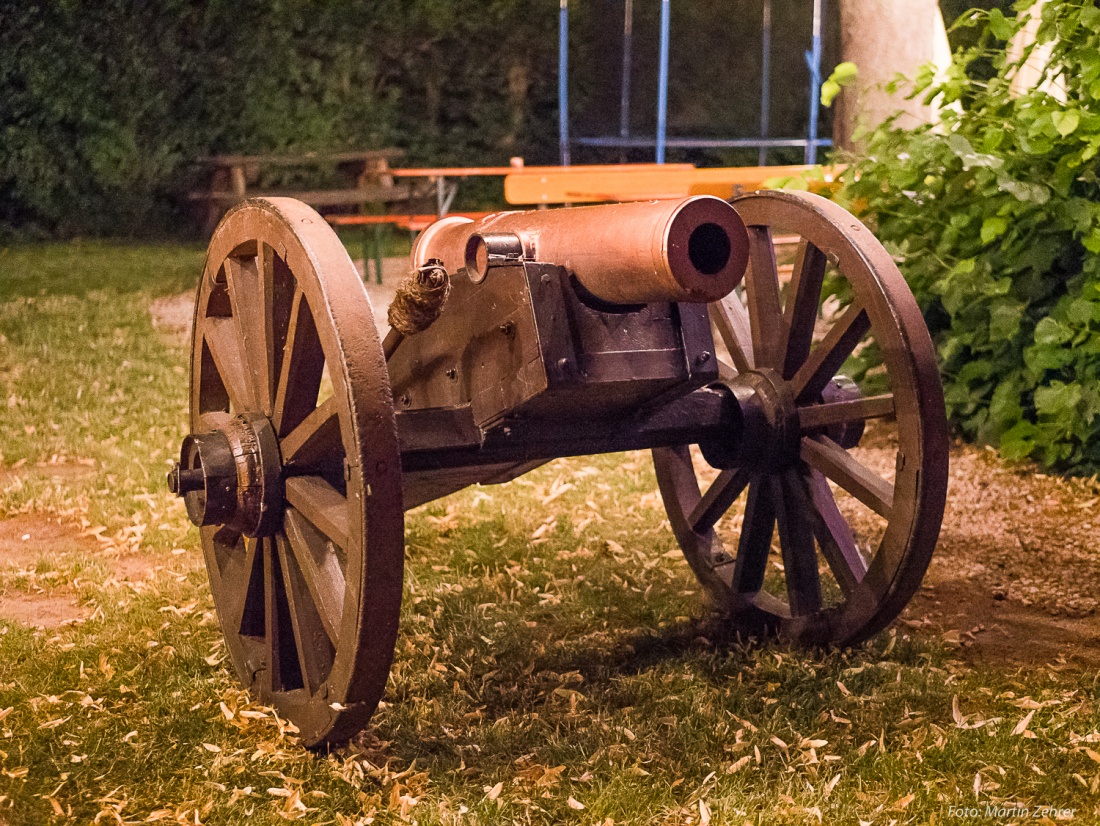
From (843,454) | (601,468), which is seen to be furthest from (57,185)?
(843,454)

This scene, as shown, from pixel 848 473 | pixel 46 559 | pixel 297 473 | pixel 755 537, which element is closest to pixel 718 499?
pixel 755 537

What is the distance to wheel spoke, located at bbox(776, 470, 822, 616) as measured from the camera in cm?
330

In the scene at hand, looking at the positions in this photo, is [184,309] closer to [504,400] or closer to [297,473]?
[297,473]

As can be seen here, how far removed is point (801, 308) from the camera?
3.32 m

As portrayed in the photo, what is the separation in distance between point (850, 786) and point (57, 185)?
1298 cm

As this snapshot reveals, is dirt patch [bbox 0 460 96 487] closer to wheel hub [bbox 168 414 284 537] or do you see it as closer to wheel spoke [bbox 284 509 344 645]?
wheel hub [bbox 168 414 284 537]

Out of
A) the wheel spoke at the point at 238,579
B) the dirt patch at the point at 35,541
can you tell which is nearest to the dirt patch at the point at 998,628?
the wheel spoke at the point at 238,579

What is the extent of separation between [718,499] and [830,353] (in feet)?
2.17

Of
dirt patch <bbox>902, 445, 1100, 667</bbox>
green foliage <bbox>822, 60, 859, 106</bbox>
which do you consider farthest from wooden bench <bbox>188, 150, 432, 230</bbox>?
dirt patch <bbox>902, 445, 1100, 667</bbox>

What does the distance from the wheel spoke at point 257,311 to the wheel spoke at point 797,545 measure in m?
1.40

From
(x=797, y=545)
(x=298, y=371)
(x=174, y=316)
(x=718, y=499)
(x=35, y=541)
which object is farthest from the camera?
(x=174, y=316)

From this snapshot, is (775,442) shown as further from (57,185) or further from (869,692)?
(57,185)

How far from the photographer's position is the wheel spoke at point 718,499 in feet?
11.5

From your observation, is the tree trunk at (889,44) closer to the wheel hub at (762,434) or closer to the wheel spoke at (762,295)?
the wheel spoke at (762,295)
